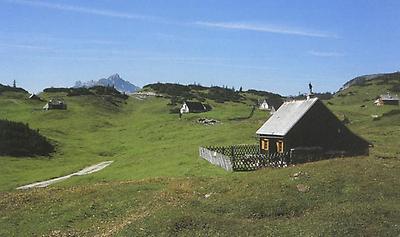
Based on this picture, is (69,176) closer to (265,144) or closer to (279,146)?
(265,144)

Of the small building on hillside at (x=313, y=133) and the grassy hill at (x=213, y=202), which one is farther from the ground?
the small building on hillside at (x=313, y=133)

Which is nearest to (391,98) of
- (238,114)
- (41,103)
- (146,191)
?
(238,114)

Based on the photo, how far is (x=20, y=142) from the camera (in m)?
89.9

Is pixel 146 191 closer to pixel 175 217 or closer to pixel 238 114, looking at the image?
pixel 175 217

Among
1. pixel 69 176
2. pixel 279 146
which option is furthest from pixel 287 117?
pixel 69 176

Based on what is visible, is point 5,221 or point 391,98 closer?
point 5,221

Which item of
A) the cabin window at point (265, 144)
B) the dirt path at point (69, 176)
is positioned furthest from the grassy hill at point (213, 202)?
the cabin window at point (265, 144)

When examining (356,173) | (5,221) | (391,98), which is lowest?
(5,221)

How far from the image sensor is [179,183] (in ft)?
145

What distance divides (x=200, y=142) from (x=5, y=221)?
161ft

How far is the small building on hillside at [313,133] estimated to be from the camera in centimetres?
5512

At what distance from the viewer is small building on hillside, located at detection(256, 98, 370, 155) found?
181 feet

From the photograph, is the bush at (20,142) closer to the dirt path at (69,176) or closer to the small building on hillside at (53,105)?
the dirt path at (69,176)

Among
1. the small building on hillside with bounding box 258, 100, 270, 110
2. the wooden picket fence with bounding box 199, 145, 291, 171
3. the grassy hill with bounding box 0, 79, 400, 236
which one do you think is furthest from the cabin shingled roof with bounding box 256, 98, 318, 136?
the small building on hillside with bounding box 258, 100, 270, 110
